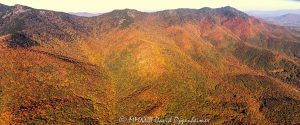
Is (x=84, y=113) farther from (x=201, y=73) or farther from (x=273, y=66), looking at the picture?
(x=273, y=66)

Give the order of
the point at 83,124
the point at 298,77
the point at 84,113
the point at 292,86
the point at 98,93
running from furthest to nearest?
the point at 298,77 < the point at 292,86 < the point at 98,93 < the point at 84,113 < the point at 83,124

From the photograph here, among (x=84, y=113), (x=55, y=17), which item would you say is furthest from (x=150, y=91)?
(x=55, y=17)

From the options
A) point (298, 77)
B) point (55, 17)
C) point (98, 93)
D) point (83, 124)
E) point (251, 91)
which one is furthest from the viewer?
point (55, 17)

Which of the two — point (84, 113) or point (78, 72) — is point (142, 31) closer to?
point (78, 72)

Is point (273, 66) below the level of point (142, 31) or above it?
below

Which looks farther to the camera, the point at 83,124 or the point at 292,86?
the point at 292,86

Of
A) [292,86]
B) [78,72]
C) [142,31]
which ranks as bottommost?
[292,86]

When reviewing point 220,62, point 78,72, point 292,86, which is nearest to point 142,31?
point 220,62
